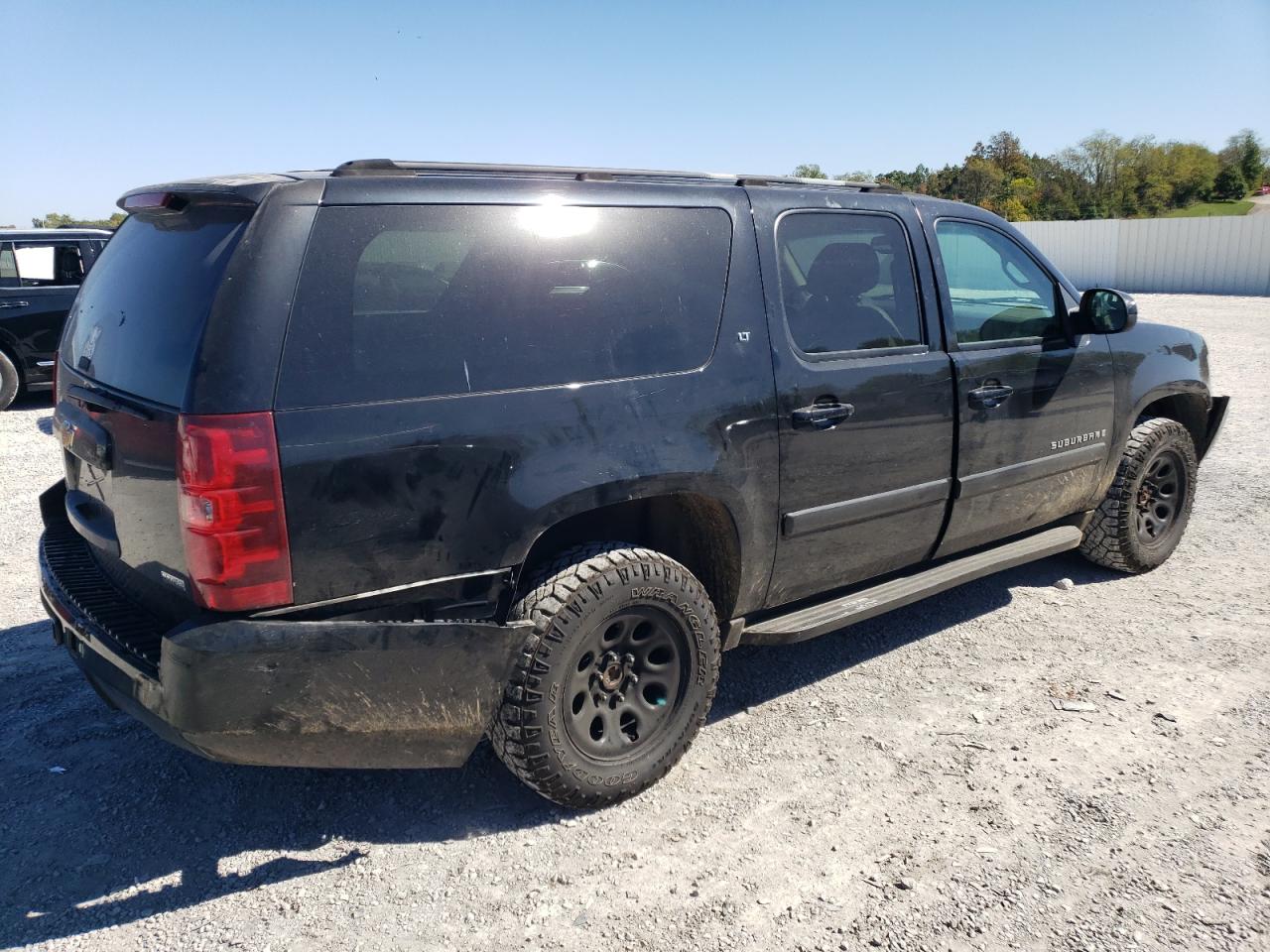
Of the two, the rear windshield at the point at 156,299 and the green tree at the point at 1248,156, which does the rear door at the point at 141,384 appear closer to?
the rear windshield at the point at 156,299

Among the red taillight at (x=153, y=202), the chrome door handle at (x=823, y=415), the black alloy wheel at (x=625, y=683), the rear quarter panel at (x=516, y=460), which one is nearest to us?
the rear quarter panel at (x=516, y=460)

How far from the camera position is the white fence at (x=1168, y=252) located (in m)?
25.7

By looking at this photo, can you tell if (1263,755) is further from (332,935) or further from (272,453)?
(272,453)

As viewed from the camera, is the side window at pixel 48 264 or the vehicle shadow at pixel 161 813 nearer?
the vehicle shadow at pixel 161 813

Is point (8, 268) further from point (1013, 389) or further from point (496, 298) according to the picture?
point (1013, 389)

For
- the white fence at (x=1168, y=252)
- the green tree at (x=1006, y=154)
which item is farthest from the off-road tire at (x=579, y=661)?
the green tree at (x=1006, y=154)

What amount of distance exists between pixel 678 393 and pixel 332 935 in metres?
1.80

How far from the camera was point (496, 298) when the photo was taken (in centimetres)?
282

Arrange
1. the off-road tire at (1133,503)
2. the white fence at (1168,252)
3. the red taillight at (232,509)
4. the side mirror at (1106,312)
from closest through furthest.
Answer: the red taillight at (232,509) → the side mirror at (1106,312) → the off-road tire at (1133,503) → the white fence at (1168,252)

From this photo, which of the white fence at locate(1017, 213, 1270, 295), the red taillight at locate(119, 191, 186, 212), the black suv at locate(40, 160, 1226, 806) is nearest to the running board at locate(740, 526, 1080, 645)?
the black suv at locate(40, 160, 1226, 806)

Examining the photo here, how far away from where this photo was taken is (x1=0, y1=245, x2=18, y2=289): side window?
1041cm

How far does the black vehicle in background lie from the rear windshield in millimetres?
8830

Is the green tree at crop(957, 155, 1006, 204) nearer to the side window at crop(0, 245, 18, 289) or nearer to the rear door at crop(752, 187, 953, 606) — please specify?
the side window at crop(0, 245, 18, 289)

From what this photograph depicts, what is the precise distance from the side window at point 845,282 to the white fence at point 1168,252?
23.1m
